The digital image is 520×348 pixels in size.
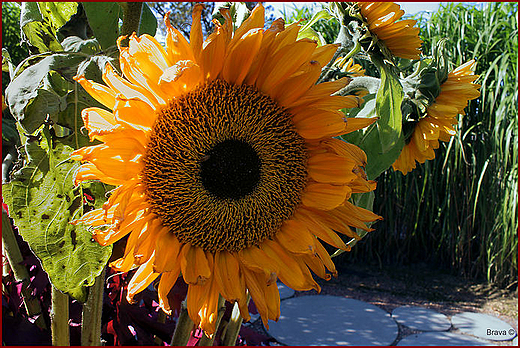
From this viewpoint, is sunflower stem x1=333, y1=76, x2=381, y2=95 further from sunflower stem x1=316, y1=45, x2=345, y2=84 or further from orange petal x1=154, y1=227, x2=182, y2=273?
orange petal x1=154, y1=227, x2=182, y2=273

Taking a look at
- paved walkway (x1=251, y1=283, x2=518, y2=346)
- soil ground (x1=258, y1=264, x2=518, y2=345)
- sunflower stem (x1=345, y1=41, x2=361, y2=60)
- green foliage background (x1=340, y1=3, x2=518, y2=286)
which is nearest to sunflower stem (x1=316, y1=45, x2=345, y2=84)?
sunflower stem (x1=345, y1=41, x2=361, y2=60)

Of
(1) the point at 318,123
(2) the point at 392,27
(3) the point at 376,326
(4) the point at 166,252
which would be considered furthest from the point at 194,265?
→ (3) the point at 376,326

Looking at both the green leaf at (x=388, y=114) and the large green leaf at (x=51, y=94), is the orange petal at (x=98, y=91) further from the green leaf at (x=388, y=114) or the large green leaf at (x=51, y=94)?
the green leaf at (x=388, y=114)

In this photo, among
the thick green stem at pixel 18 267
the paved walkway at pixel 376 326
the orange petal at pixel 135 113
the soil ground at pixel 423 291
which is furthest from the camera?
the soil ground at pixel 423 291

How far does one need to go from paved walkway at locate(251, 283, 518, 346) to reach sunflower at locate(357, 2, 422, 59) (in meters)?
2.02

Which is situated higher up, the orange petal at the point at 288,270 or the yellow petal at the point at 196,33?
the yellow petal at the point at 196,33

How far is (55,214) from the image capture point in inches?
13.5

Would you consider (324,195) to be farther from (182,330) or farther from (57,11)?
(57,11)

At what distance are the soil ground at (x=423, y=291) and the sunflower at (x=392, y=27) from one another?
2.29 m

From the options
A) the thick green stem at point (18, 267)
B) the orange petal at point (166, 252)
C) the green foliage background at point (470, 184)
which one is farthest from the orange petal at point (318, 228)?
the green foliage background at point (470, 184)

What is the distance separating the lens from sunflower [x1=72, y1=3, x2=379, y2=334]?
0.30 metres

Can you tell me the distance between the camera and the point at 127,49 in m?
0.30

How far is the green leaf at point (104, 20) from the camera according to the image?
37 cm

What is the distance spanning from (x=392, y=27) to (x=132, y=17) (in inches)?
8.1
